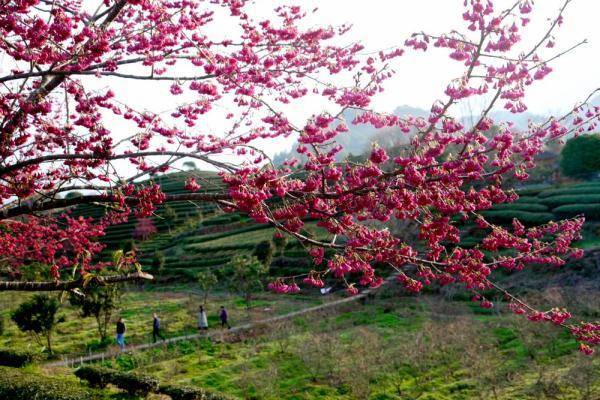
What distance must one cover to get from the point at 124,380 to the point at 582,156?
3404 cm

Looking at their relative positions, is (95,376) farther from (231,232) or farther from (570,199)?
(231,232)

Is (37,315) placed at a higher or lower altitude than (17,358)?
higher

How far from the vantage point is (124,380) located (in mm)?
9656

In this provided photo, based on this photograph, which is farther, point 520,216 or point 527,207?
point 527,207

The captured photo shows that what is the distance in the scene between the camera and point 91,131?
19.0ft

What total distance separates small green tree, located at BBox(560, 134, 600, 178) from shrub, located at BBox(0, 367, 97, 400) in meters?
34.2

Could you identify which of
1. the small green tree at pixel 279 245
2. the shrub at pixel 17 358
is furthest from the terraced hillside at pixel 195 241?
the shrub at pixel 17 358

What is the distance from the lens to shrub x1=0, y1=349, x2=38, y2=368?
1105 centimetres

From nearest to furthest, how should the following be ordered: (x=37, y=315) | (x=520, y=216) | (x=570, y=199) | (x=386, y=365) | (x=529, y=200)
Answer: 1. (x=386, y=365)
2. (x=37, y=315)
3. (x=520, y=216)
4. (x=570, y=199)
5. (x=529, y=200)

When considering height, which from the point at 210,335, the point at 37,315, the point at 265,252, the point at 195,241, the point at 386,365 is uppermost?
the point at 195,241

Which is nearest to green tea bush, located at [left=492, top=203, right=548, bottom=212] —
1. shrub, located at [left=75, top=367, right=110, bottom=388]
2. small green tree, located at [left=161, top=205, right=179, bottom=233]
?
shrub, located at [left=75, top=367, right=110, bottom=388]

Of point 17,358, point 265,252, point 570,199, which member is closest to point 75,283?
point 17,358

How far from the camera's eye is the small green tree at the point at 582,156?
33562mm

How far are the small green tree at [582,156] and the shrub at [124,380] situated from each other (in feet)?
108
